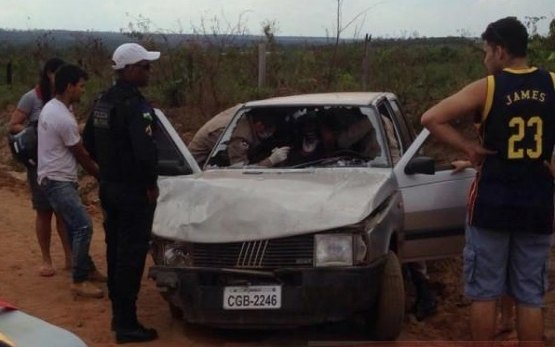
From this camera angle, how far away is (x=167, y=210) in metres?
6.34

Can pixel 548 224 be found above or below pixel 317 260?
above

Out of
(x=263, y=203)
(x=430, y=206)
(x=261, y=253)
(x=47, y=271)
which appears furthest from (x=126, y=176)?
(x=47, y=271)

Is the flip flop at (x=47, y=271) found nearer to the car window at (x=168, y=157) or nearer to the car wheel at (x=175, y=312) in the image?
the car window at (x=168, y=157)

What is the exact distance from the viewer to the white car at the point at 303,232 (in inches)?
227

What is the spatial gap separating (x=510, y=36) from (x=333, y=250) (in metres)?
1.77

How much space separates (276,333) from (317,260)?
37.8 inches

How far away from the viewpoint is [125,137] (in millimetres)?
6004

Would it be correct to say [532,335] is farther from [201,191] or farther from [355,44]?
[355,44]

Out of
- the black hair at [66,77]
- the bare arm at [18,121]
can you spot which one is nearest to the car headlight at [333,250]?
the black hair at [66,77]

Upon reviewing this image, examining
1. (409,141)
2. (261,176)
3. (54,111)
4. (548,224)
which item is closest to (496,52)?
(548,224)

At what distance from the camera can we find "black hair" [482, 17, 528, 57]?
4.81m

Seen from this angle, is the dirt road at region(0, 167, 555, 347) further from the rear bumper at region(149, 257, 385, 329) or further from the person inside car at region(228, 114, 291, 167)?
the person inside car at region(228, 114, 291, 167)

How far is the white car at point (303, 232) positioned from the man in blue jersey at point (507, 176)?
953 mm

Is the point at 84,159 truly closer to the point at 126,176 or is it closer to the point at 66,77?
the point at 66,77
